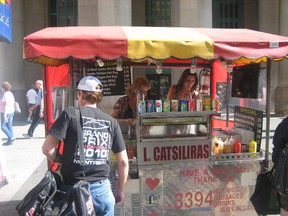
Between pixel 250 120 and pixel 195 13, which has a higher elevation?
pixel 195 13

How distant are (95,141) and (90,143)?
0.04 m

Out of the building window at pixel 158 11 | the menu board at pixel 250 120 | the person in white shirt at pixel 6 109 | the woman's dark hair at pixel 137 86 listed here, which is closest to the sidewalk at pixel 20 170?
the person in white shirt at pixel 6 109

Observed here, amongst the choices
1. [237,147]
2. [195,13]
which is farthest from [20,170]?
[195,13]

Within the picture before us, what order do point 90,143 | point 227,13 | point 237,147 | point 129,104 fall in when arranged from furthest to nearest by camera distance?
1. point 227,13
2. point 129,104
3. point 237,147
4. point 90,143

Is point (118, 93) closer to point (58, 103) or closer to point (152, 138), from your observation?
point (58, 103)

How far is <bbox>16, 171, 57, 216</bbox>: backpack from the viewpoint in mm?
2367

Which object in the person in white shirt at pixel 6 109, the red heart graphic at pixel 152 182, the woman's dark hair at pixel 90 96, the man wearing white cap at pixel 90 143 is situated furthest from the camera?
the person in white shirt at pixel 6 109

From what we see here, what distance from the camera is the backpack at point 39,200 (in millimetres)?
2367

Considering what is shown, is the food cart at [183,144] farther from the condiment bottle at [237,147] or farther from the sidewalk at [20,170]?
the sidewalk at [20,170]

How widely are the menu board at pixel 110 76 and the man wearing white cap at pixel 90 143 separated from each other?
270 cm

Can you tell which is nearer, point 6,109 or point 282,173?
point 282,173

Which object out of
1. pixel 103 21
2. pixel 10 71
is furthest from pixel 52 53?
pixel 10 71

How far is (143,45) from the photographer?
358cm

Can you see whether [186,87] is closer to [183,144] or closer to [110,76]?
[183,144]
